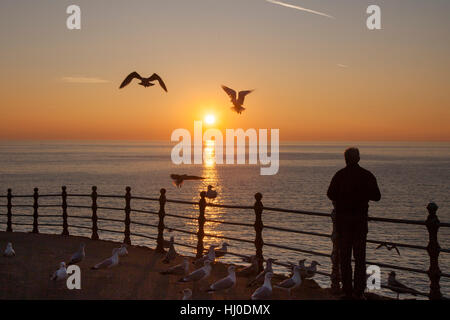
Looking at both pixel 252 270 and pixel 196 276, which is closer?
pixel 196 276

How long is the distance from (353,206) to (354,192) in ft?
0.79

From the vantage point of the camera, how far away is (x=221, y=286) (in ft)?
31.2

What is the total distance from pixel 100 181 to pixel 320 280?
79.1 meters

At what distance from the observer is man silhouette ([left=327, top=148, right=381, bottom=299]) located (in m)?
8.48

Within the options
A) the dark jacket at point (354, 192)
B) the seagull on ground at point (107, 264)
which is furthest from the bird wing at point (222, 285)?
the seagull on ground at point (107, 264)

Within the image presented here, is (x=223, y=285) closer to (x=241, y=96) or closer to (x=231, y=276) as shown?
(x=231, y=276)

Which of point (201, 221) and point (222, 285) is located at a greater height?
point (201, 221)

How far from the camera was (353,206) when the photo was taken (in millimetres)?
8625

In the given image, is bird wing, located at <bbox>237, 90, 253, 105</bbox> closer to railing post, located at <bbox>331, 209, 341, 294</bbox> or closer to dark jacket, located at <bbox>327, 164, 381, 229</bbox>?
railing post, located at <bbox>331, 209, 341, 294</bbox>

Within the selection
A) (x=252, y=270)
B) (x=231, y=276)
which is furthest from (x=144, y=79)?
(x=231, y=276)

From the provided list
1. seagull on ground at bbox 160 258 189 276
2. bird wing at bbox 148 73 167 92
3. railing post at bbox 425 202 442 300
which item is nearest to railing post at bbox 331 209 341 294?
railing post at bbox 425 202 442 300

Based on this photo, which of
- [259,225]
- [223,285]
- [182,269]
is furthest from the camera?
[259,225]
